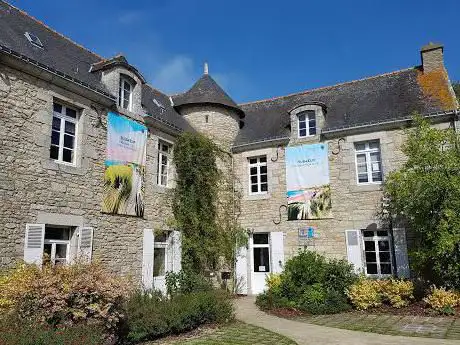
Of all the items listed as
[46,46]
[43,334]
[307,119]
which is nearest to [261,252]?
[307,119]

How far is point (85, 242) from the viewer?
8727mm

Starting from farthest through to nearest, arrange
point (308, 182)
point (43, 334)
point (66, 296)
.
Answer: point (308, 182)
point (66, 296)
point (43, 334)

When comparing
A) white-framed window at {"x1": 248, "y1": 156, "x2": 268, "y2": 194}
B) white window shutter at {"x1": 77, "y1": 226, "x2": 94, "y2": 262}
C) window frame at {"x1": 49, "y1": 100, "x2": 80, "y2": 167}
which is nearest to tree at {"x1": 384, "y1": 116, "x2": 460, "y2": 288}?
white-framed window at {"x1": 248, "y1": 156, "x2": 268, "y2": 194}

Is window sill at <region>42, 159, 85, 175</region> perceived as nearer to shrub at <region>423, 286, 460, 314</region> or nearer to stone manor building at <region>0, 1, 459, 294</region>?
stone manor building at <region>0, 1, 459, 294</region>

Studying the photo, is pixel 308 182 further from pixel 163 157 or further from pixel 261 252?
pixel 163 157

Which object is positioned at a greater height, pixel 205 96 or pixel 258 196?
pixel 205 96

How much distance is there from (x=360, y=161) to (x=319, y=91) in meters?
4.25

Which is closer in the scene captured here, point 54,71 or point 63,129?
point 54,71

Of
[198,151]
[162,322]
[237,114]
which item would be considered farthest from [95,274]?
[237,114]

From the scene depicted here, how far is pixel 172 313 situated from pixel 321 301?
4.20m

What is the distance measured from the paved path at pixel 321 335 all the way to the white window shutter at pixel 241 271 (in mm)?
3780

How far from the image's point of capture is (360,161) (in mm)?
12109

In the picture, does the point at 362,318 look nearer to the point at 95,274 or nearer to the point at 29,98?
the point at 95,274

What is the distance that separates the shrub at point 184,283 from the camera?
1086 centimetres
